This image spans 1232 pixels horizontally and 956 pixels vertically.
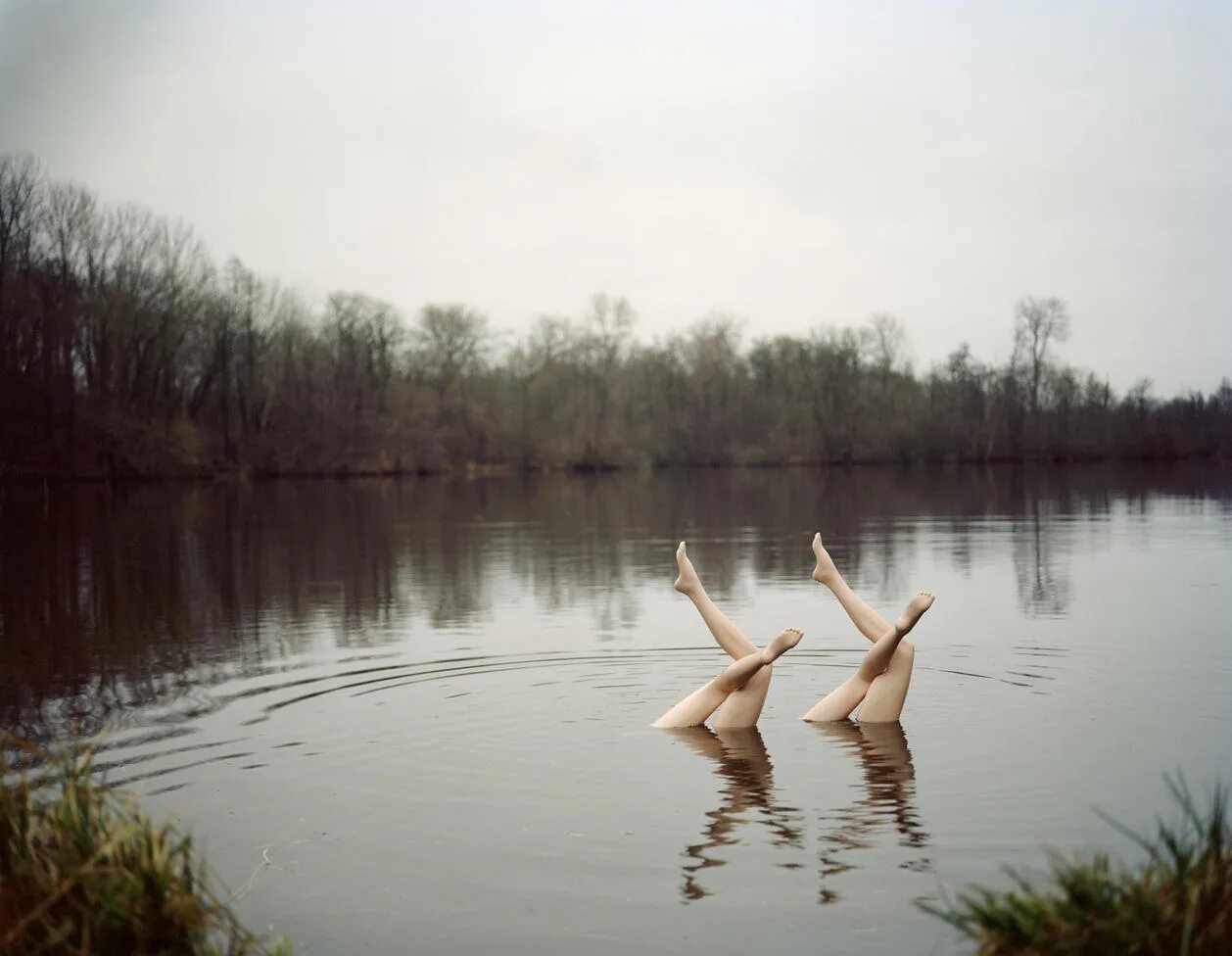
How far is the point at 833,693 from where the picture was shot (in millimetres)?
10000

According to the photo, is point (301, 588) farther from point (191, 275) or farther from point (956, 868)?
point (191, 275)

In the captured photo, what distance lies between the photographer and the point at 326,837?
7324mm

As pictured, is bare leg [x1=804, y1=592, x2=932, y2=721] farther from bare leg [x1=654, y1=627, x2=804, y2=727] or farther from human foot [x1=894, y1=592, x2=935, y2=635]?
bare leg [x1=654, y1=627, x2=804, y2=727]

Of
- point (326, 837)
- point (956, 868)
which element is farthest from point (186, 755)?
point (956, 868)

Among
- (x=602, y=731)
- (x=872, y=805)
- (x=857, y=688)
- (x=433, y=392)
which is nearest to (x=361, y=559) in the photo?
(x=602, y=731)

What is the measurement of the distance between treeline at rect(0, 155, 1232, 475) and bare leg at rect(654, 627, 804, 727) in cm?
5589

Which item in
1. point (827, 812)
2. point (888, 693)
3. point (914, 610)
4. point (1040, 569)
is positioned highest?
point (914, 610)

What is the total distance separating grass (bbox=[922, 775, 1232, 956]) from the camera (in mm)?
3949

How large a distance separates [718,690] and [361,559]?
15.9 metres

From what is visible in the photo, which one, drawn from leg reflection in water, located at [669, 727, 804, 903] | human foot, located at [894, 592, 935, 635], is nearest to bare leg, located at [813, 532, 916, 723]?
human foot, located at [894, 592, 935, 635]

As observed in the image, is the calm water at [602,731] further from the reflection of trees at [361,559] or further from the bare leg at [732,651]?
the bare leg at [732,651]

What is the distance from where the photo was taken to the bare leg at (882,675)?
373 inches

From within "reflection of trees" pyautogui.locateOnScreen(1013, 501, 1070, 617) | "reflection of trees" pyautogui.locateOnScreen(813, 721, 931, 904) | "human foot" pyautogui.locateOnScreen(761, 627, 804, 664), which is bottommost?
"reflection of trees" pyautogui.locateOnScreen(813, 721, 931, 904)

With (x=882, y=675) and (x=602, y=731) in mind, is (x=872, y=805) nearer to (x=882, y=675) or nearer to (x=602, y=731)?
(x=882, y=675)
